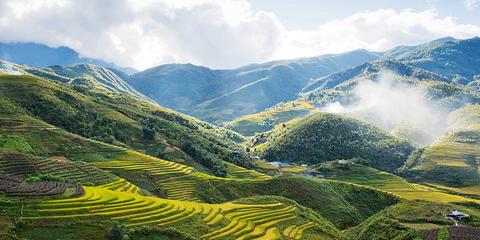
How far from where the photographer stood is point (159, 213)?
68812 millimetres

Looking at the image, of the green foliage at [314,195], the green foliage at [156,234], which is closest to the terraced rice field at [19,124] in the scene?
the green foliage at [314,195]

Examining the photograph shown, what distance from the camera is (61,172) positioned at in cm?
8506

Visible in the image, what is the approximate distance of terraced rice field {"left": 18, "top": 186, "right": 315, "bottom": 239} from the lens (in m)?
60.0

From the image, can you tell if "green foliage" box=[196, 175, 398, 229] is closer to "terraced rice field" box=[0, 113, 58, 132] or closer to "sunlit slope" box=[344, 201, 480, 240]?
"sunlit slope" box=[344, 201, 480, 240]

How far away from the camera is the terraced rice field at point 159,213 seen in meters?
60.0

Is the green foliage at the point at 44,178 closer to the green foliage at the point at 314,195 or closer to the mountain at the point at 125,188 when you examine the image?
the mountain at the point at 125,188

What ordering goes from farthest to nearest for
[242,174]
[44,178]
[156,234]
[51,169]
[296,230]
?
[242,174]
[51,169]
[296,230]
[44,178]
[156,234]

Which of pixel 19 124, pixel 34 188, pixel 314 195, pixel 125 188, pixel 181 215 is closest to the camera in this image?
pixel 34 188

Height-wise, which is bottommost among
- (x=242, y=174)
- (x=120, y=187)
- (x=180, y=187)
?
(x=242, y=174)

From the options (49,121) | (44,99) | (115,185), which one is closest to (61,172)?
(115,185)

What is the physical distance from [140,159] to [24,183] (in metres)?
52.8

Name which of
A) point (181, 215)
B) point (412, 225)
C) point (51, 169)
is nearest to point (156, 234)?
point (181, 215)

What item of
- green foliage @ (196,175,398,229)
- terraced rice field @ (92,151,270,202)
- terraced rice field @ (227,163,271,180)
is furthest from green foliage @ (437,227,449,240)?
terraced rice field @ (227,163,271,180)

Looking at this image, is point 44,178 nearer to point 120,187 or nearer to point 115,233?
point 120,187
